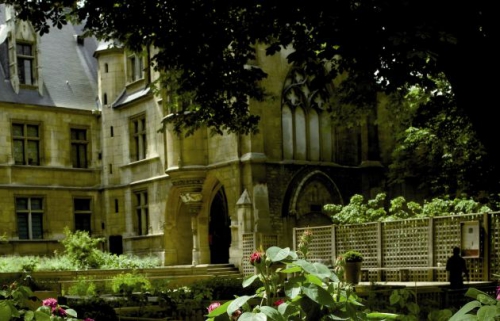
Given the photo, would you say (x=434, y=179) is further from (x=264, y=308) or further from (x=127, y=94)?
(x=264, y=308)

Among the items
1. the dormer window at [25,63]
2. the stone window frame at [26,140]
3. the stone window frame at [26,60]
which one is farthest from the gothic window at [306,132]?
the dormer window at [25,63]

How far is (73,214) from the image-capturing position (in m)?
32.2

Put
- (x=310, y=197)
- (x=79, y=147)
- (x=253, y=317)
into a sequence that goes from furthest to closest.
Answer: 1. (x=79, y=147)
2. (x=310, y=197)
3. (x=253, y=317)

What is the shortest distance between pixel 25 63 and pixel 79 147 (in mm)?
4315

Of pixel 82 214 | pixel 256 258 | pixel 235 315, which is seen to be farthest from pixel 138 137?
pixel 235 315

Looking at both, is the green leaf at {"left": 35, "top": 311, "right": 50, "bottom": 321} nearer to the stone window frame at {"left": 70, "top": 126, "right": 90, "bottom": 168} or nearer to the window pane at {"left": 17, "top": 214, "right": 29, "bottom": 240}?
the window pane at {"left": 17, "top": 214, "right": 29, "bottom": 240}

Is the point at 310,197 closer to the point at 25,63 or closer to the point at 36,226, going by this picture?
the point at 36,226

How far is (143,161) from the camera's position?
101 ft

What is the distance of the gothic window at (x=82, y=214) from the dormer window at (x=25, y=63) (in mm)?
5563

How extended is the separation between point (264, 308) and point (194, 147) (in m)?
25.2

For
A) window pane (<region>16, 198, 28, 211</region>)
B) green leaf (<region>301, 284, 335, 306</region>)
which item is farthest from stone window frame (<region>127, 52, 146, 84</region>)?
green leaf (<region>301, 284, 335, 306</region>)

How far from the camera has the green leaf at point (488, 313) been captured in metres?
2.46

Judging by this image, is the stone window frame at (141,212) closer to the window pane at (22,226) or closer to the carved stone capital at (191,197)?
the carved stone capital at (191,197)

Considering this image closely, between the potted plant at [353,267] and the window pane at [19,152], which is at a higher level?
the window pane at [19,152]
